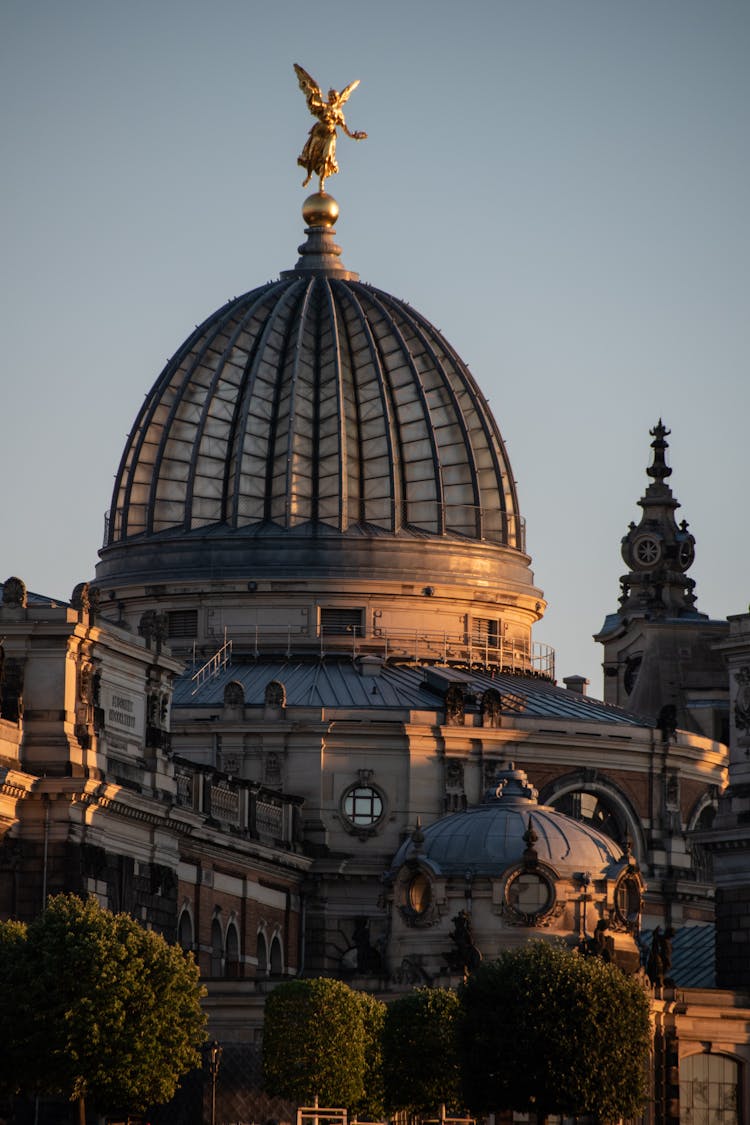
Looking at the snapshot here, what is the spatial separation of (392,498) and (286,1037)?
51394 mm

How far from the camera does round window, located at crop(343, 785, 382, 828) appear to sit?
134250 mm

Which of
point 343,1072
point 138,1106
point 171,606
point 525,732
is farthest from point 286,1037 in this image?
point 171,606

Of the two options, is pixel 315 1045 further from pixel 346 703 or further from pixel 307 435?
pixel 307 435

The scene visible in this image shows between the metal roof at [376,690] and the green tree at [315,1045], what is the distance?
37070 mm

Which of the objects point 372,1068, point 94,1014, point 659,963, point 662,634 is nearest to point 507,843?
point 659,963

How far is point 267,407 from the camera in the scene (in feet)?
480

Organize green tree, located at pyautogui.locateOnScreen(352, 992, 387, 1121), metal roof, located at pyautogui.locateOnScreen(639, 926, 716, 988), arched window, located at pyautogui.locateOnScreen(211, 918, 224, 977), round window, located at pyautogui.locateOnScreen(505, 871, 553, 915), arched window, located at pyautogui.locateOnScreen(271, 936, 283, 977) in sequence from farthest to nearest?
arched window, located at pyautogui.locateOnScreen(271, 936, 283, 977), metal roof, located at pyautogui.locateOnScreen(639, 926, 716, 988), arched window, located at pyautogui.locateOnScreen(211, 918, 224, 977), round window, located at pyautogui.locateOnScreen(505, 871, 553, 915), green tree, located at pyautogui.locateOnScreen(352, 992, 387, 1121)

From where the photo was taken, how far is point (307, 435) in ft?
479

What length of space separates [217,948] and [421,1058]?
24.0m

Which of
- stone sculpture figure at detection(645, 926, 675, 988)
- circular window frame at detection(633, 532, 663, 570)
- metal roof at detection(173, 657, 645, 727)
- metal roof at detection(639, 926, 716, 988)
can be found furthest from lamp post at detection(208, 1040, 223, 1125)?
circular window frame at detection(633, 532, 663, 570)

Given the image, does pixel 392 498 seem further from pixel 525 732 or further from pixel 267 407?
pixel 525 732

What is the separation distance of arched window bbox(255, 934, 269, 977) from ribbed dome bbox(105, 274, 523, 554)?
24.0 meters

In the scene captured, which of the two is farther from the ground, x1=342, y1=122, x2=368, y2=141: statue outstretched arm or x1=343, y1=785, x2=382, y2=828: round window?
x1=342, y1=122, x2=368, y2=141: statue outstretched arm

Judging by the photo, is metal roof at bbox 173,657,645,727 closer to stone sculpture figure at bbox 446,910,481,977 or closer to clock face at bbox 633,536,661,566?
clock face at bbox 633,536,661,566
